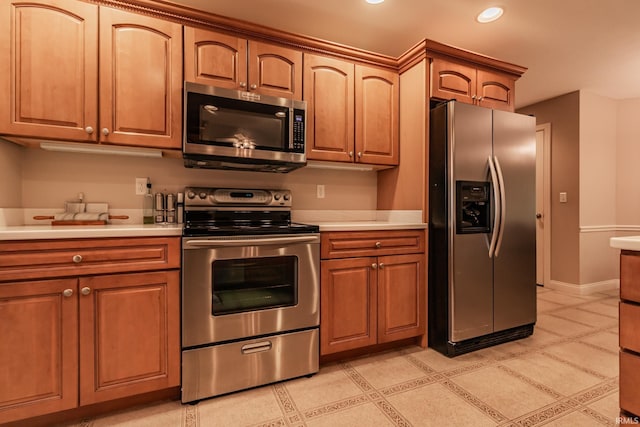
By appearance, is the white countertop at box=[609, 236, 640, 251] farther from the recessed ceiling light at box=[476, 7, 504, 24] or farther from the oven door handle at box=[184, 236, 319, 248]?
the recessed ceiling light at box=[476, 7, 504, 24]

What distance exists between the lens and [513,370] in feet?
6.61

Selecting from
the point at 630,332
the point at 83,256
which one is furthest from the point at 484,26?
the point at 83,256

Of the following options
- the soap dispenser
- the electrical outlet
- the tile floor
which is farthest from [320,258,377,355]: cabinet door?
the electrical outlet

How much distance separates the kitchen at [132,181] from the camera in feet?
6.27

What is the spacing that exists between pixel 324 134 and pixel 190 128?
935mm

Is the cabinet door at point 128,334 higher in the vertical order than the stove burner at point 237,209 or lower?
lower

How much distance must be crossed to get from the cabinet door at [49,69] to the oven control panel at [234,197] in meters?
0.65

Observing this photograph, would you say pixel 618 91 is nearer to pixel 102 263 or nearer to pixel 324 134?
pixel 324 134

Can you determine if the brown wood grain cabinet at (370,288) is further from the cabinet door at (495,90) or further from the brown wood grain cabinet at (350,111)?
the cabinet door at (495,90)

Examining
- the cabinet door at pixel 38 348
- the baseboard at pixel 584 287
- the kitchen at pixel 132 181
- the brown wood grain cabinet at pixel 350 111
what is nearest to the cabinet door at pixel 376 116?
the brown wood grain cabinet at pixel 350 111

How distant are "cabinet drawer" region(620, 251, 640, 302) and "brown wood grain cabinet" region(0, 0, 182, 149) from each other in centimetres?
222

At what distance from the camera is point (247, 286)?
1.83 meters

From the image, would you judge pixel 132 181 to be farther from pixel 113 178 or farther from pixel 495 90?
pixel 495 90

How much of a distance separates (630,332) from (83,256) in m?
2.28
